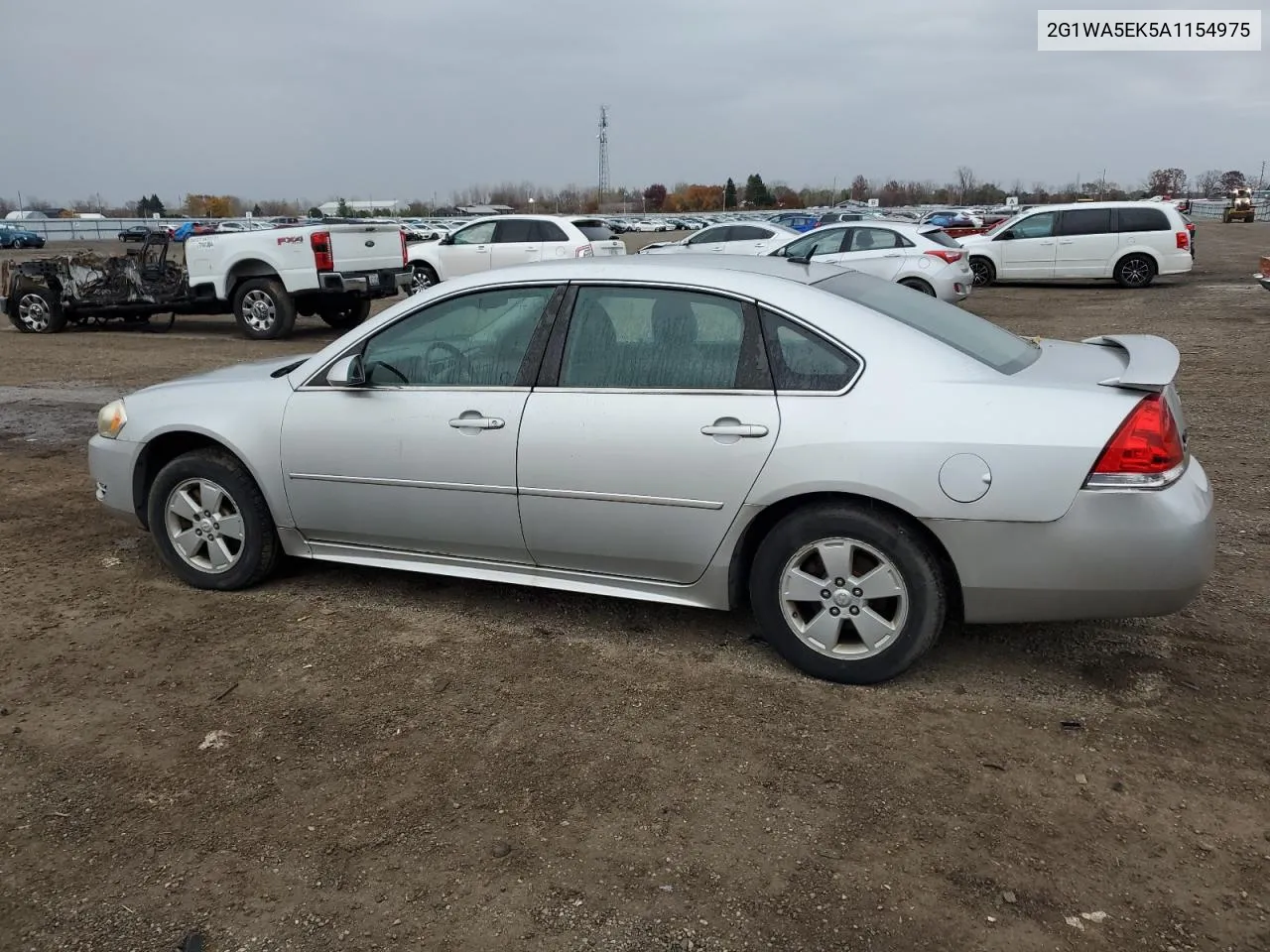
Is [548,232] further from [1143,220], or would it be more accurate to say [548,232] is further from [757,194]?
[757,194]

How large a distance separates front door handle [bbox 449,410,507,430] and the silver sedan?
0.02 metres

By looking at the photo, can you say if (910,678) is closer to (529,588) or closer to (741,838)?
(741,838)

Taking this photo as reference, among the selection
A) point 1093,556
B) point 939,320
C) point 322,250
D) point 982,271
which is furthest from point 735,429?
point 982,271

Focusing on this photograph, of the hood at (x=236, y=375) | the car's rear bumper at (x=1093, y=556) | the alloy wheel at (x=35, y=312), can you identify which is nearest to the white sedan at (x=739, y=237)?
the alloy wheel at (x=35, y=312)

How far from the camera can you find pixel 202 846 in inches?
111

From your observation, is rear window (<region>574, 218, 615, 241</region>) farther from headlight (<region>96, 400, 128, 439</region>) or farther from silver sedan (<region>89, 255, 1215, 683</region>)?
silver sedan (<region>89, 255, 1215, 683</region>)

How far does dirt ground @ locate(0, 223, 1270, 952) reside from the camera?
2.53m

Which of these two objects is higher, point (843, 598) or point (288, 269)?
point (288, 269)

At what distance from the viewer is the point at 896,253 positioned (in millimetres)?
15312

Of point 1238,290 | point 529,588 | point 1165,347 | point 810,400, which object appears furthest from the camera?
point 1238,290

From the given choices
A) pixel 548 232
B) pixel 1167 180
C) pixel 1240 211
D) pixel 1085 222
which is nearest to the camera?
pixel 548 232

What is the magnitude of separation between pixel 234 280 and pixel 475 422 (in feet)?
35.8

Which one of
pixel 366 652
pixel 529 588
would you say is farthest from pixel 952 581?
pixel 366 652

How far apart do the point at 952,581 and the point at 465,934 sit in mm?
2007
